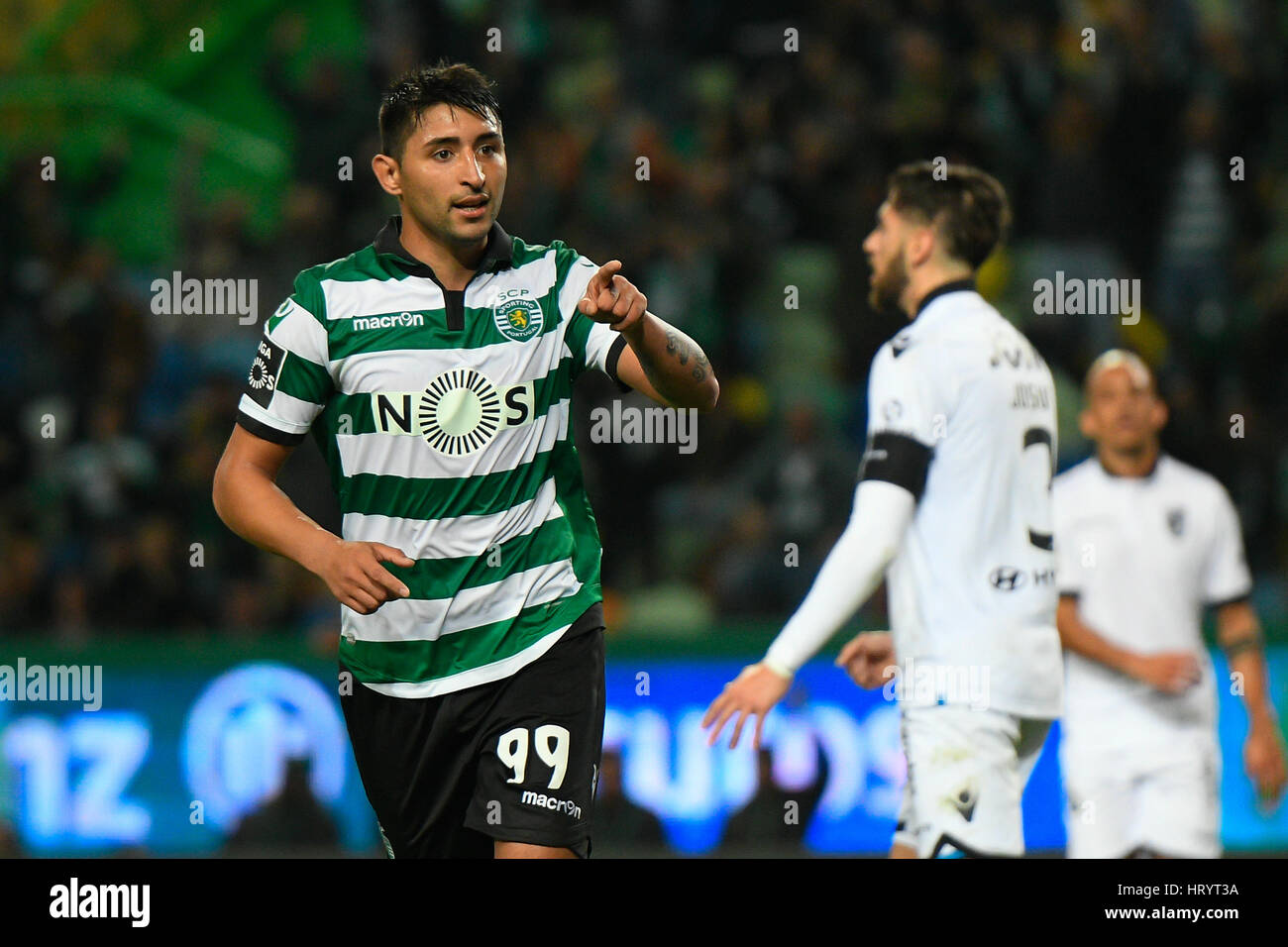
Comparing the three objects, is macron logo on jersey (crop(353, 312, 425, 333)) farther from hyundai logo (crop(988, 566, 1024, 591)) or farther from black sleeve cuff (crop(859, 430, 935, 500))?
hyundai logo (crop(988, 566, 1024, 591))

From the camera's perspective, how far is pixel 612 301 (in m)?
3.96

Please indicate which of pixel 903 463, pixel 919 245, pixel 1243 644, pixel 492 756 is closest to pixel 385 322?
pixel 492 756

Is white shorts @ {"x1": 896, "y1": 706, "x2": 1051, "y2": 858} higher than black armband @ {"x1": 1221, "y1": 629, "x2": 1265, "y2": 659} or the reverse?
the reverse

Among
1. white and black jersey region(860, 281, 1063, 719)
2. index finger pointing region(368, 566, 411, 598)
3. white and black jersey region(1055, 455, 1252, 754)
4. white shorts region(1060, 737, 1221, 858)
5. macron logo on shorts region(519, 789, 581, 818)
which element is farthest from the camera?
white and black jersey region(1055, 455, 1252, 754)

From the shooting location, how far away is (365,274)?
177 inches

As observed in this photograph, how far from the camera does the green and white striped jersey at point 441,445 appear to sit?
14.4 ft

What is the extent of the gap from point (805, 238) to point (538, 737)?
643 cm

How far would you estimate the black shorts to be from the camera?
14.0 ft

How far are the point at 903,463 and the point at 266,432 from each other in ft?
6.08

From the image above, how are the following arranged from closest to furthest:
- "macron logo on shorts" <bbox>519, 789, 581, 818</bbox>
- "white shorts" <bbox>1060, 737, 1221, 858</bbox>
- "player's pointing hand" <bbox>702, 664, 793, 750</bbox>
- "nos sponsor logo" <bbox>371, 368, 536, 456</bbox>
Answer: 1. "macron logo on shorts" <bbox>519, 789, 581, 818</bbox>
2. "nos sponsor logo" <bbox>371, 368, 536, 456</bbox>
3. "player's pointing hand" <bbox>702, 664, 793, 750</bbox>
4. "white shorts" <bbox>1060, 737, 1221, 858</bbox>

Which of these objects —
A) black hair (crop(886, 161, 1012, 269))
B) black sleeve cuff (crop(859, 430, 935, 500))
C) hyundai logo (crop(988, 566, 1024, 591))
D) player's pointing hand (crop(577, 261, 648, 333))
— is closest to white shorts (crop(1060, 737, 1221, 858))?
hyundai logo (crop(988, 566, 1024, 591))

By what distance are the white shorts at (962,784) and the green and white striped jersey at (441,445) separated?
3.77ft
